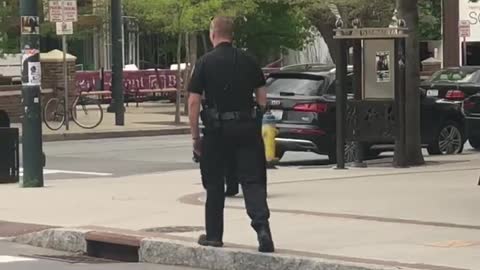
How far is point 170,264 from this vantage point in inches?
361

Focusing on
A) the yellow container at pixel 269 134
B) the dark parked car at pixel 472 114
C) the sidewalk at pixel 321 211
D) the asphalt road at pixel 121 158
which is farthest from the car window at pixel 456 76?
the yellow container at pixel 269 134

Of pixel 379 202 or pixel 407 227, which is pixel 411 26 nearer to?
pixel 379 202

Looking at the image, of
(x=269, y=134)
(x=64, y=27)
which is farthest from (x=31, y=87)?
(x=64, y=27)

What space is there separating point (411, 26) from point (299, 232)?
26.1 ft

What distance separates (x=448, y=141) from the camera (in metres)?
19.7

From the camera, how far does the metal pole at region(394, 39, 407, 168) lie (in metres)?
16.3

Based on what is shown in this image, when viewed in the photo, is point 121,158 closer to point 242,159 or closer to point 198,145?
point 198,145

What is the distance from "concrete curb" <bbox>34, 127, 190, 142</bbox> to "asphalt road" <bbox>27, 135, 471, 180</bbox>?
539 mm

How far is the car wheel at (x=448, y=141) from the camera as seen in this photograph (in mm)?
19500

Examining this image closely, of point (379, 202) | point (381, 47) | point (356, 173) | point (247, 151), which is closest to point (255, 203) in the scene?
point (247, 151)

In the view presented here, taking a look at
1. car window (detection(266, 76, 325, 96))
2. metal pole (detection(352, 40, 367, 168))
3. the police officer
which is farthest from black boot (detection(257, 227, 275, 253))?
car window (detection(266, 76, 325, 96))

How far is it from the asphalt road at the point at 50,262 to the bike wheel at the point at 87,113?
17.2m

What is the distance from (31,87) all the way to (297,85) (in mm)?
4871

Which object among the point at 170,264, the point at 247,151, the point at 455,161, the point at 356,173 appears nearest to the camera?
the point at 247,151
